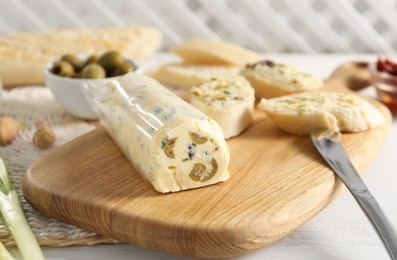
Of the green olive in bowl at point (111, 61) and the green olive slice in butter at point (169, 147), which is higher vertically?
the green olive slice in butter at point (169, 147)

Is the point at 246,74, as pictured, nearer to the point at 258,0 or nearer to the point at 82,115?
the point at 82,115

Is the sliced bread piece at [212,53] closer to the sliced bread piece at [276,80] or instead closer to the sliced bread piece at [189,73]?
the sliced bread piece at [189,73]

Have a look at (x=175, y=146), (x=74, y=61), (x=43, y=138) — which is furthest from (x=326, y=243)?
(x=74, y=61)

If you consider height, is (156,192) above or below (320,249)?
above

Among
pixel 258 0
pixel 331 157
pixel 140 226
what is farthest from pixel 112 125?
pixel 258 0

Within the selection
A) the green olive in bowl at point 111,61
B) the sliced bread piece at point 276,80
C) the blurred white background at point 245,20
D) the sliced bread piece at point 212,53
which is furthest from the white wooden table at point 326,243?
the blurred white background at point 245,20

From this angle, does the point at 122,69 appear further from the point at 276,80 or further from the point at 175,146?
the point at 175,146
